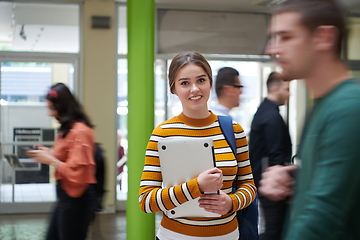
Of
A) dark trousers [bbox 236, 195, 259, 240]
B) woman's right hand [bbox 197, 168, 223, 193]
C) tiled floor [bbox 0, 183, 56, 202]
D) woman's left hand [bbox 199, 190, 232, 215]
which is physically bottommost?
tiled floor [bbox 0, 183, 56, 202]

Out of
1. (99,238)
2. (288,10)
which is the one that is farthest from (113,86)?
(288,10)

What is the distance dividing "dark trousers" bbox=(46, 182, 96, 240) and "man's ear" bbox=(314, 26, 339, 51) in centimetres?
203

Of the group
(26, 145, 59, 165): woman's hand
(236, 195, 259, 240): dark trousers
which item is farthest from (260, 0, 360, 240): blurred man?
(26, 145, 59, 165): woman's hand

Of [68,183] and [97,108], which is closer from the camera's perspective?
[68,183]

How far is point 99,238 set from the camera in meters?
5.24

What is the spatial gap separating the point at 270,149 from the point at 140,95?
131cm

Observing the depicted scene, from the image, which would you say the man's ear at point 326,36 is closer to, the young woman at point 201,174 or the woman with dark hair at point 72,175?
the young woman at point 201,174

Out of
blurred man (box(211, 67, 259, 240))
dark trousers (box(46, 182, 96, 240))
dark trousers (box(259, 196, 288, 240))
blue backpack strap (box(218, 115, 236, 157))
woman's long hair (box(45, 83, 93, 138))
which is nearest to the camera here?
blue backpack strap (box(218, 115, 236, 157))

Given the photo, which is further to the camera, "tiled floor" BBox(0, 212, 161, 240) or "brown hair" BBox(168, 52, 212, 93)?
"tiled floor" BBox(0, 212, 161, 240)

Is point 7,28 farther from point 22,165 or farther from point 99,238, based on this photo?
point 99,238

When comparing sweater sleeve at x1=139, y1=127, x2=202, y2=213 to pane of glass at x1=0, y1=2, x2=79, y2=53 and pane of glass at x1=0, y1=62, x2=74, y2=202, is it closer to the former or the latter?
pane of glass at x1=0, y1=62, x2=74, y2=202

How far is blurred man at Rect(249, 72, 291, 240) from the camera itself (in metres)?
3.22

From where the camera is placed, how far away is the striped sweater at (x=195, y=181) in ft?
5.25

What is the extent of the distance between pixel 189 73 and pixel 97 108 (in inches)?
206
